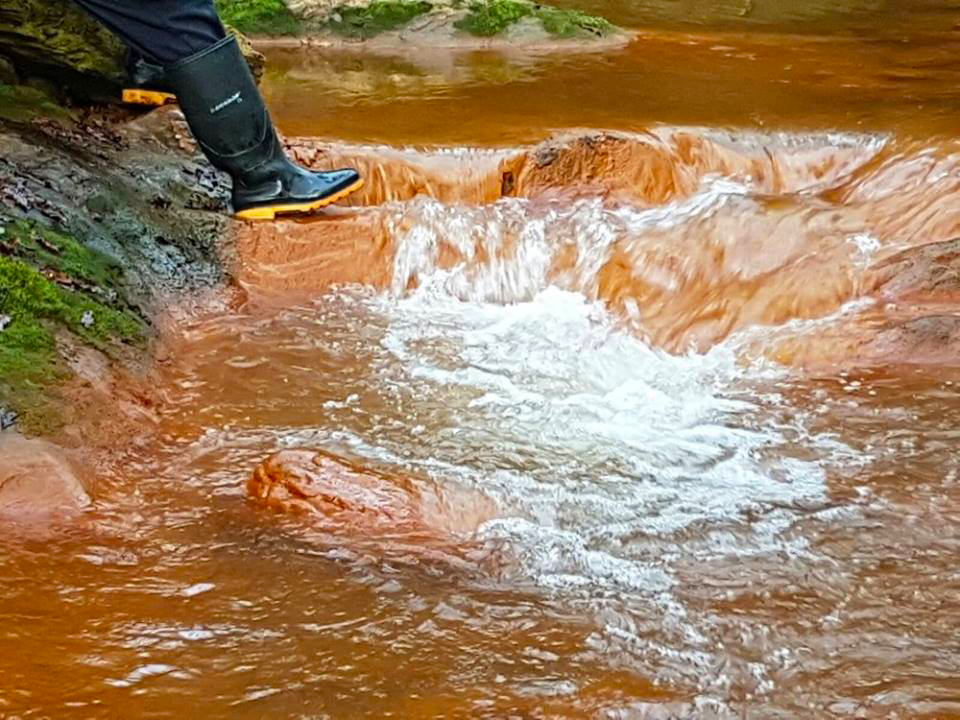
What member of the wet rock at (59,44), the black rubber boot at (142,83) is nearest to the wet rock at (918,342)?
the black rubber boot at (142,83)

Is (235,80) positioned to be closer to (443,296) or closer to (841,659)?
(443,296)

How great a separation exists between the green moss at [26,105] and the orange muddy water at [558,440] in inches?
51.4

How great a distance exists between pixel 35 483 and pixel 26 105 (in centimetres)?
318

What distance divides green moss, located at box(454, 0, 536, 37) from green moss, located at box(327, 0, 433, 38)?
1.26ft

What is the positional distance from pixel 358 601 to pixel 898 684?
1348 mm

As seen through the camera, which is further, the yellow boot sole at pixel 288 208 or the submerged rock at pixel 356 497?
the yellow boot sole at pixel 288 208

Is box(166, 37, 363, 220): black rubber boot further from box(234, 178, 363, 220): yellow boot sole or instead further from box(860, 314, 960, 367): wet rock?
box(860, 314, 960, 367): wet rock

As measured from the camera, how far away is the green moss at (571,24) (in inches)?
393

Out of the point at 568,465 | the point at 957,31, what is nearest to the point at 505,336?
the point at 568,465

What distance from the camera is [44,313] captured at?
166 inches

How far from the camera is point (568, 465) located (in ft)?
12.8

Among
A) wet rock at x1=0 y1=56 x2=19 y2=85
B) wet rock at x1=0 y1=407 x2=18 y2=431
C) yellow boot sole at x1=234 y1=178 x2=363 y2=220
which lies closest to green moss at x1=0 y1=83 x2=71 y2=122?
wet rock at x1=0 y1=56 x2=19 y2=85

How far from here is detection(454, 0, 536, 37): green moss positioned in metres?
10.3

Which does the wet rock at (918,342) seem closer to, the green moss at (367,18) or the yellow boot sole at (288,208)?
the yellow boot sole at (288,208)
